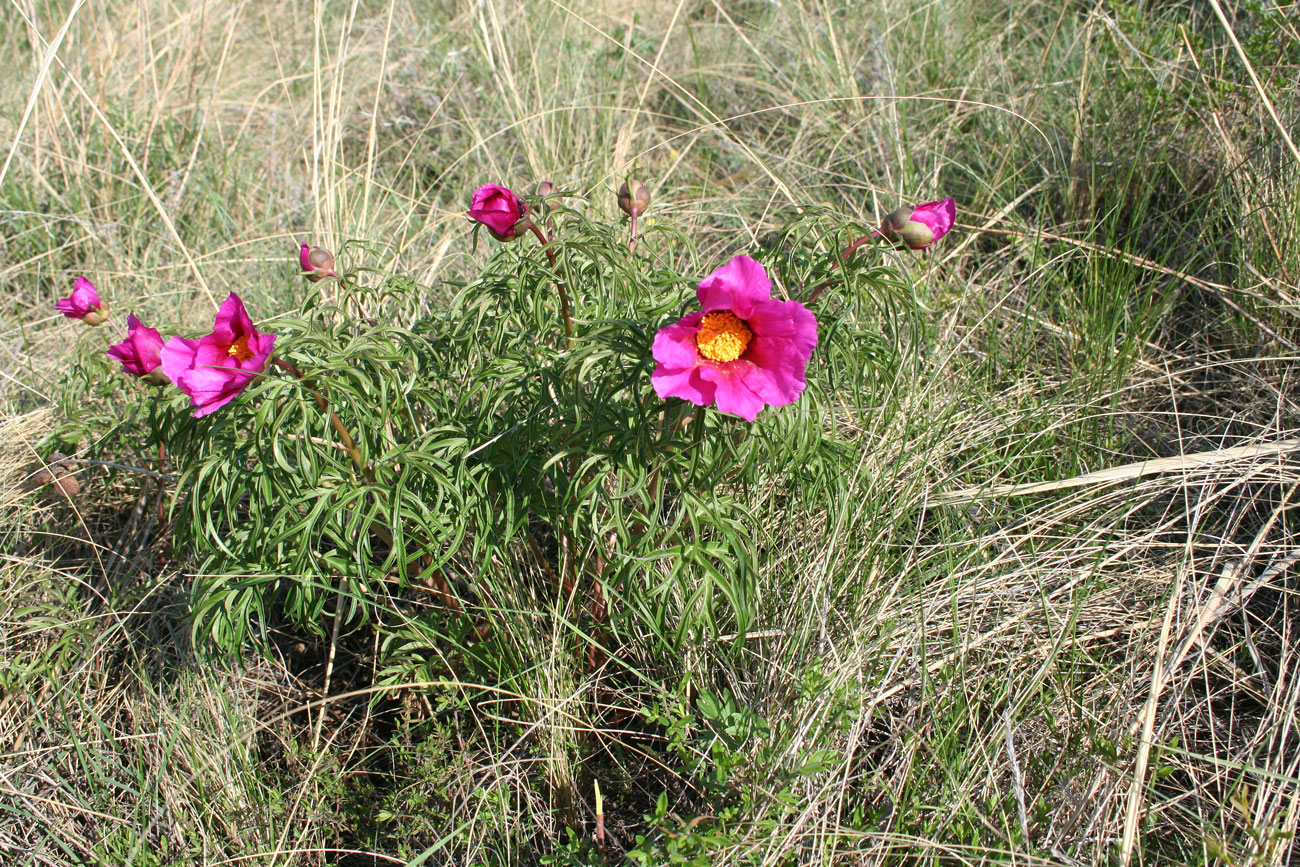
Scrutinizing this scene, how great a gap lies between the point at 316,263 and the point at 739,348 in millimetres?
780

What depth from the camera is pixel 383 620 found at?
208 cm

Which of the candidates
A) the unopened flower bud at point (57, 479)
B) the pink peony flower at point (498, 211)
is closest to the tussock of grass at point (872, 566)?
the unopened flower bud at point (57, 479)

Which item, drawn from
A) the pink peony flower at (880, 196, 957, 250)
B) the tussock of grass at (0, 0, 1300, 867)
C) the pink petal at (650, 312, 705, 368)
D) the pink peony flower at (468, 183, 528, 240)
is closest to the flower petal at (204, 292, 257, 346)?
the pink peony flower at (468, 183, 528, 240)

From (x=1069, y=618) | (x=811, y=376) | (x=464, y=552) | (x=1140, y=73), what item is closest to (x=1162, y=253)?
(x=1140, y=73)

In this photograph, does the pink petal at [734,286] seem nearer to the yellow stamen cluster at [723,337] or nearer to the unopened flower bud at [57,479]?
the yellow stamen cluster at [723,337]

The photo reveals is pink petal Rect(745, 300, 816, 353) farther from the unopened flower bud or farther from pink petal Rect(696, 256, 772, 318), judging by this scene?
the unopened flower bud

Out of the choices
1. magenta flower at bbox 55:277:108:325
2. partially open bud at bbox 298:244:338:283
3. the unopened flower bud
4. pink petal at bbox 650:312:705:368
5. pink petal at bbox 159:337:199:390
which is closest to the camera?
pink petal at bbox 650:312:705:368

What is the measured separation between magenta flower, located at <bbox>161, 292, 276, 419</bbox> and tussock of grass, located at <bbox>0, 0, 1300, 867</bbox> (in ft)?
2.19

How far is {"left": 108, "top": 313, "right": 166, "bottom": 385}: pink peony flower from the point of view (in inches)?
59.1

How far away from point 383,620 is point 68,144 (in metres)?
2.45

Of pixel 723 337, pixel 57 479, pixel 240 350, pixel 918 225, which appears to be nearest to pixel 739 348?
pixel 723 337

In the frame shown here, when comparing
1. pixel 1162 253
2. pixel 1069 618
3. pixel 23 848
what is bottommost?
pixel 23 848

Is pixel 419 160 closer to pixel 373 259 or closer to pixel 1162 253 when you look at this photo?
pixel 373 259

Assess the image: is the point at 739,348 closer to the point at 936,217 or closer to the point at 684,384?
the point at 684,384
